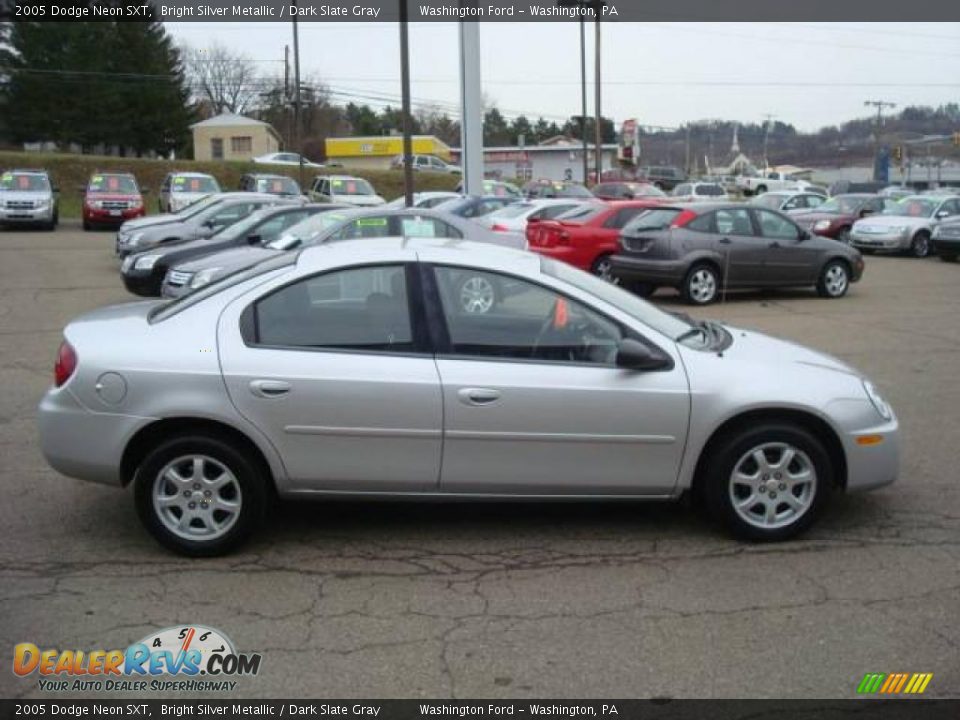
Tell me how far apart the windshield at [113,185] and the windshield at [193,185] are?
6.38 feet

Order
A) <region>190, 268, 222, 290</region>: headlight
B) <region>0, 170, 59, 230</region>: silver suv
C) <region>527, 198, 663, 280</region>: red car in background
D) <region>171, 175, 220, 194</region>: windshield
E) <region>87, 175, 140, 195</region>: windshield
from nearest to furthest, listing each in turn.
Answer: <region>190, 268, 222, 290</region>: headlight → <region>527, 198, 663, 280</region>: red car in background → <region>0, 170, 59, 230</region>: silver suv → <region>171, 175, 220, 194</region>: windshield → <region>87, 175, 140, 195</region>: windshield

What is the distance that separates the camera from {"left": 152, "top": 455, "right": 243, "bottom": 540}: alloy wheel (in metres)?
4.63

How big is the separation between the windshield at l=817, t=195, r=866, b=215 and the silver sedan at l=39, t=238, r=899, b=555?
2502 cm

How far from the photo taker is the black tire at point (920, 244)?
938 inches

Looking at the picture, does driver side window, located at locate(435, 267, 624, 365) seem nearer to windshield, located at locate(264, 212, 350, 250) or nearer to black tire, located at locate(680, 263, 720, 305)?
windshield, located at locate(264, 212, 350, 250)

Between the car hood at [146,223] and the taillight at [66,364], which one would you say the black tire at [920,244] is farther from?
the taillight at [66,364]

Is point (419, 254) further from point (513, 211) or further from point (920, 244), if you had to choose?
point (920, 244)

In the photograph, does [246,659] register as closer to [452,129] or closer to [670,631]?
[670,631]

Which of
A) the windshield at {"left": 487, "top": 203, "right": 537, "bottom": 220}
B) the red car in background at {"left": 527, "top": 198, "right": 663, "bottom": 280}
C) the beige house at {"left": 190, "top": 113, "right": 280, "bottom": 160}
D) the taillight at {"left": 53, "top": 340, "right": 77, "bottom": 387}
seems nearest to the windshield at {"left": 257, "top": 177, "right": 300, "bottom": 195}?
the windshield at {"left": 487, "top": 203, "right": 537, "bottom": 220}

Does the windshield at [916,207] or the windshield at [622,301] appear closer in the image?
the windshield at [622,301]

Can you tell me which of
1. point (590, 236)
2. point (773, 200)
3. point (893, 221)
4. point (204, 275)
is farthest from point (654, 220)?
point (773, 200)

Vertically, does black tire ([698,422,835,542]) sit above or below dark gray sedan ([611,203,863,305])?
below

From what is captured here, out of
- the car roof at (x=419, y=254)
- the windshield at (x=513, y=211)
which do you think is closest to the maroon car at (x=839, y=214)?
the windshield at (x=513, y=211)

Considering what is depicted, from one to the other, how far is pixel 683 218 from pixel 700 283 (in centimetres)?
101
